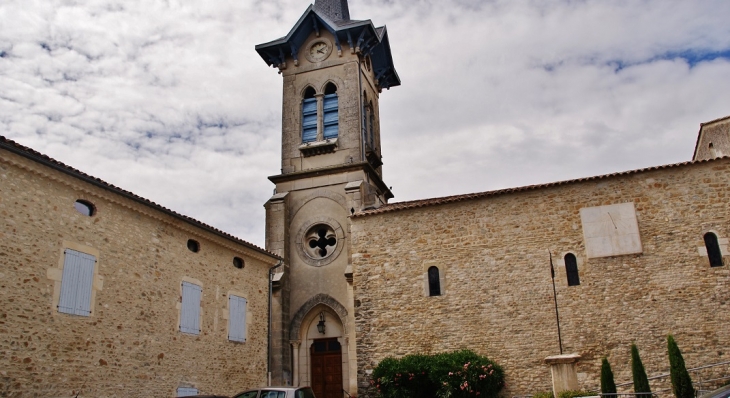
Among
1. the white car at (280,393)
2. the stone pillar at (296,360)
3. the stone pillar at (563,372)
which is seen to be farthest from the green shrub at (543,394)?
the stone pillar at (296,360)

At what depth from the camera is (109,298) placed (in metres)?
13.8

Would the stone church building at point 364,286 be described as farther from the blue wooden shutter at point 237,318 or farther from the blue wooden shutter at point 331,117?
the blue wooden shutter at point 331,117

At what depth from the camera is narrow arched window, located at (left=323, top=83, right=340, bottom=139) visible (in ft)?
80.1

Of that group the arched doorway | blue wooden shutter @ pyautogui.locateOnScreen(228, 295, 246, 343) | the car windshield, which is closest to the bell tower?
the arched doorway

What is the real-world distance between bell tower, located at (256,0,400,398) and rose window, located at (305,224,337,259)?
4 cm

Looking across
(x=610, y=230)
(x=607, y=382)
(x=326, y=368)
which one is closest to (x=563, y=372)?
(x=607, y=382)

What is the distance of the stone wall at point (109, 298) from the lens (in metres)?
11.7

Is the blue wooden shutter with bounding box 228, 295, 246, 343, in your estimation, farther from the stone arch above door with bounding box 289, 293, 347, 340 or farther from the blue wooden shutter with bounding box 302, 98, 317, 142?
the blue wooden shutter with bounding box 302, 98, 317, 142

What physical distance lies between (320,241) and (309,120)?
530cm

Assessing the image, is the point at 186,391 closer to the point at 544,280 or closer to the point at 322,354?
the point at 322,354

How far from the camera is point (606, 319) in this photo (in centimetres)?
1589

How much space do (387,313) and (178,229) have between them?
642cm

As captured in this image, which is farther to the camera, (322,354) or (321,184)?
(321,184)

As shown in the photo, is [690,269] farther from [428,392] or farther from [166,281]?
[166,281]
